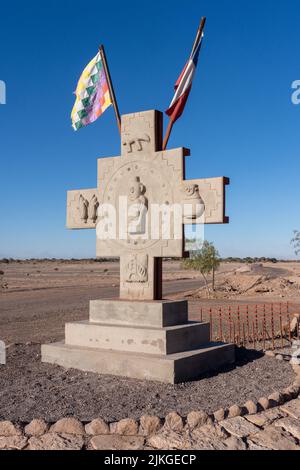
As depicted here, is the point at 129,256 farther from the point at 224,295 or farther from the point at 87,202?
the point at 224,295

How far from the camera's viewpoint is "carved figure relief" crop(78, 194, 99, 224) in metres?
10.1

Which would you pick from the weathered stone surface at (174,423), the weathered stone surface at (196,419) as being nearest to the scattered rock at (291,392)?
the weathered stone surface at (196,419)

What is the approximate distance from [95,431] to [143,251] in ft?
14.3

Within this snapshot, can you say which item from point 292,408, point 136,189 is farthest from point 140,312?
point 292,408

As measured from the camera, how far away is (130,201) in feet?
30.9

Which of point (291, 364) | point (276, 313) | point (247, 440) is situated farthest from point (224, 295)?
point (247, 440)

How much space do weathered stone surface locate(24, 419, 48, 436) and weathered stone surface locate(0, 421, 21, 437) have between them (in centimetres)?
10

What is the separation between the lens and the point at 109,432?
532 centimetres

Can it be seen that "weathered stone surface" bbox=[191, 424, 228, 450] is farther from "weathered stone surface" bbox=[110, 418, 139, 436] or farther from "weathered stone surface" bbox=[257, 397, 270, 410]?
"weathered stone surface" bbox=[257, 397, 270, 410]

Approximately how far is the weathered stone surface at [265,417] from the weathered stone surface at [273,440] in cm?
18

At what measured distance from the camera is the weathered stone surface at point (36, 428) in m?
5.36

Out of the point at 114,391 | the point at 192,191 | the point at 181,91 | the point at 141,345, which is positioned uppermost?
the point at 181,91

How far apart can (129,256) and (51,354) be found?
2.31m

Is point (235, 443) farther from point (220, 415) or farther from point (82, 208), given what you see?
point (82, 208)
